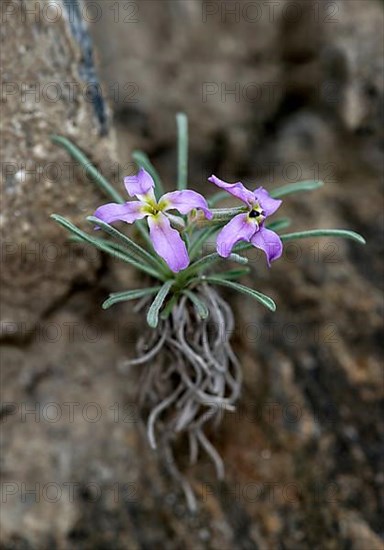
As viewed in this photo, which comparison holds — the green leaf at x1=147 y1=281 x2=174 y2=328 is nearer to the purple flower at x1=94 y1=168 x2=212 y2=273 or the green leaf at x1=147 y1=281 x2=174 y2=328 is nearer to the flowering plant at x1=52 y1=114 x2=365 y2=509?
the flowering plant at x1=52 y1=114 x2=365 y2=509

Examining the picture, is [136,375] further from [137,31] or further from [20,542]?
[137,31]

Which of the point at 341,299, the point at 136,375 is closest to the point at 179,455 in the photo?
the point at 136,375

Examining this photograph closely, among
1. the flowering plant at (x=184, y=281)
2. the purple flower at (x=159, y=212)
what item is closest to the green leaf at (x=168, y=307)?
the flowering plant at (x=184, y=281)

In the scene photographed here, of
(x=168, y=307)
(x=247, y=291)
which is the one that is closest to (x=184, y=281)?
(x=168, y=307)

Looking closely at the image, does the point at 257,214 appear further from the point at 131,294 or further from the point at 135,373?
the point at 135,373

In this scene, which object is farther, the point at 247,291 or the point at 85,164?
the point at 85,164

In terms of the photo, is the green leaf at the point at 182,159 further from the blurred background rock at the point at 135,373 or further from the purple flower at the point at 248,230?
the purple flower at the point at 248,230
